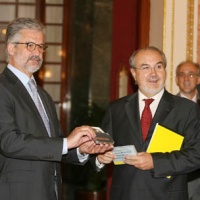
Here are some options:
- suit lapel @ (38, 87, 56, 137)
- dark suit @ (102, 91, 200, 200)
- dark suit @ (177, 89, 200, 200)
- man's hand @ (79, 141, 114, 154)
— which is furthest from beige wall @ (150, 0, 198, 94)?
man's hand @ (79, 141, 114, 154)

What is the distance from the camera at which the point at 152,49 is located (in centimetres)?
374

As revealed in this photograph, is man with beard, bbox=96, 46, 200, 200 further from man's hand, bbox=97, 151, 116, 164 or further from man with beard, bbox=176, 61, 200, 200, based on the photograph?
man with beard, bbox=176, 61, 200, 200

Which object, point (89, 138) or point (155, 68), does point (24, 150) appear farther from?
point (155, 68)

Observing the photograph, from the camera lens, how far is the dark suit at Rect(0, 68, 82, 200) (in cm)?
309

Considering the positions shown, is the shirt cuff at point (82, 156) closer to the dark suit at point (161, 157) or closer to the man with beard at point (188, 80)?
the dark suit at point (161, 157)

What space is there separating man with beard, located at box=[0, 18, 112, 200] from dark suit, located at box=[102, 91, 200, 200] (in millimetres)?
332

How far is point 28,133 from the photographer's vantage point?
10.4 feet

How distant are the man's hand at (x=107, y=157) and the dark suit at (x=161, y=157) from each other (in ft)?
0.40

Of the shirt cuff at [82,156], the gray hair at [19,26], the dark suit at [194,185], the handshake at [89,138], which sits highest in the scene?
the gray hair at [19,26]

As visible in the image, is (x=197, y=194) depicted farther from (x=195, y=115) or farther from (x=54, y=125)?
(x=54, y=125)

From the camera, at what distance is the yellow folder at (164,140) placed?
3.48 metres

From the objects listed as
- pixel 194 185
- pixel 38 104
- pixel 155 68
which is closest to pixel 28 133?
pixel 38 104

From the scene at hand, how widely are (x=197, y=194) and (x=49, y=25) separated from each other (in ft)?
16.0

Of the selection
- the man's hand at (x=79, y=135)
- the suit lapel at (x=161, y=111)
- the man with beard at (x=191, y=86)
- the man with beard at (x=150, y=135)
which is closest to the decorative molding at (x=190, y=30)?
the man with beard at (x=191, y=86)
